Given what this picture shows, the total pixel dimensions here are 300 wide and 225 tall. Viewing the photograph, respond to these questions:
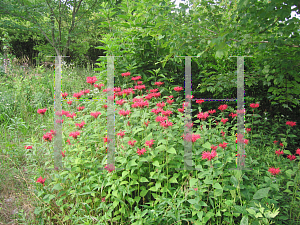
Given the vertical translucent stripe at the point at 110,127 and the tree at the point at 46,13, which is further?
the tree at the point at 46,13

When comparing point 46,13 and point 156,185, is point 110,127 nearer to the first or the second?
point 156,185

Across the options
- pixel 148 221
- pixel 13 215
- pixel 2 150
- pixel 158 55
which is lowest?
pixel 13 215

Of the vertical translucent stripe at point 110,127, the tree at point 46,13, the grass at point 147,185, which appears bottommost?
the grass at point 147,185

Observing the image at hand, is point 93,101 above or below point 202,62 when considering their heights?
below

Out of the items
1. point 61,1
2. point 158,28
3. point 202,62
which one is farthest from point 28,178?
point 61,1

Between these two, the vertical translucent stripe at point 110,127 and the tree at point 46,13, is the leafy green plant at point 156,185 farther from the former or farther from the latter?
the tree at point 46,13

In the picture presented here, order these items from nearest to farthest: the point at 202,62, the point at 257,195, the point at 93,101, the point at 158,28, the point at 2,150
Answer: the point at 257,195 < the point at 158,28 < the point at 93,101 < the point at 2,150 < the point at 202,62

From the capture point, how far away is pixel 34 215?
1.75m

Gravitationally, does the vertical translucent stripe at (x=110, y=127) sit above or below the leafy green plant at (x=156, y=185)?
above

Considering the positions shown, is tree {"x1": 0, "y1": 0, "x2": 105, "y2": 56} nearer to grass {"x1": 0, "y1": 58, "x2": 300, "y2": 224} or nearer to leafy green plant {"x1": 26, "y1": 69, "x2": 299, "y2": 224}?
grass {"x1": 0, "y1": 58, "x2": 300, "y2": 224}

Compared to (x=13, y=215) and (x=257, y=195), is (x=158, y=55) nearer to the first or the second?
(x=257, y=195)

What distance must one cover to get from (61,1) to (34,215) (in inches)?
317

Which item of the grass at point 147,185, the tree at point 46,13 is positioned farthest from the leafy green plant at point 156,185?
the tree at point 46,13

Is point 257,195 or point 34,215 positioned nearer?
point 257,195
